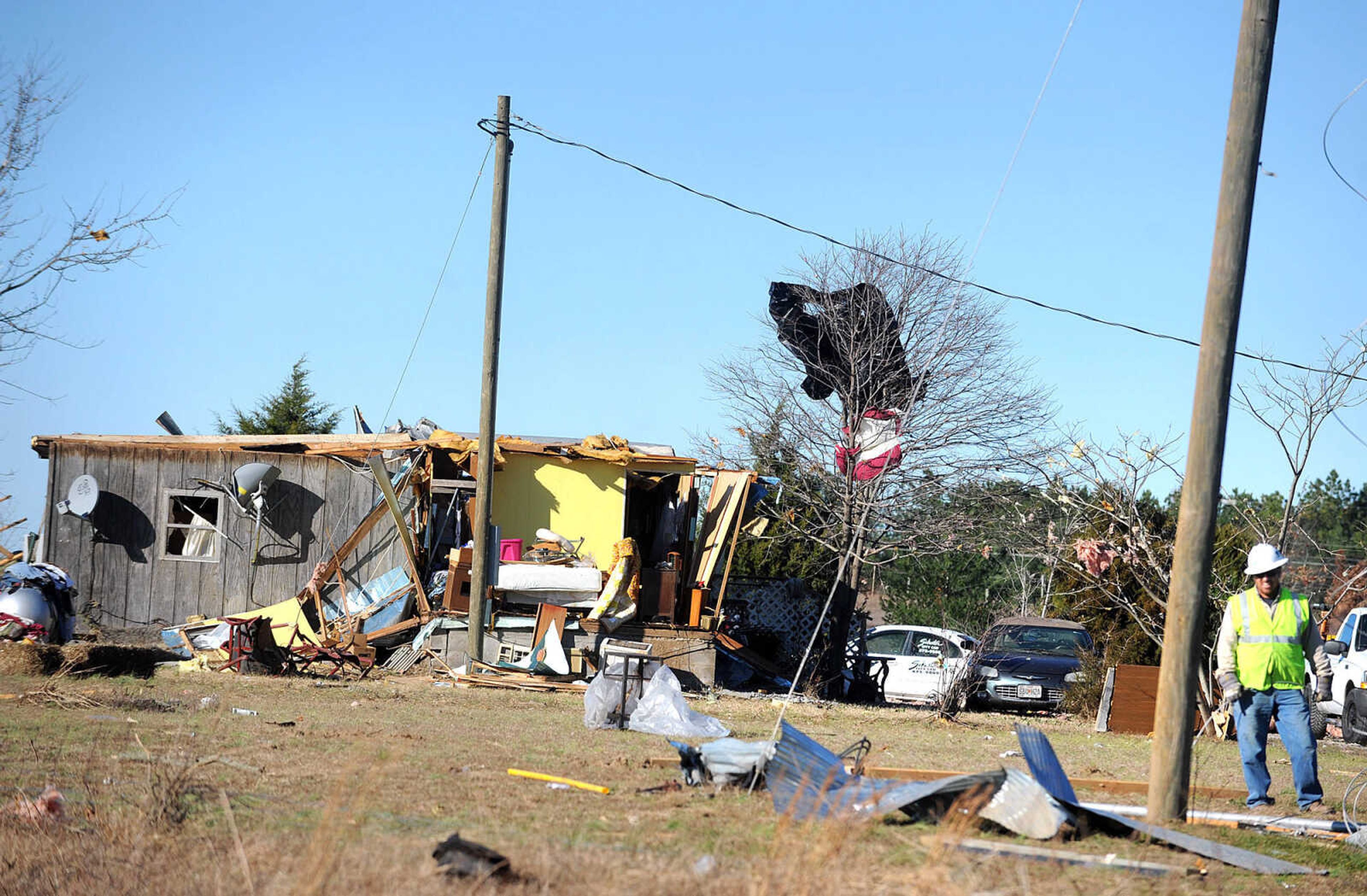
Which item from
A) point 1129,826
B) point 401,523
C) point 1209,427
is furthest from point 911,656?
point 1129,826

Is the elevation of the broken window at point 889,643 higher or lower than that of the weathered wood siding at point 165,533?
lower

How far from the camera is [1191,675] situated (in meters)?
Result: 6.62

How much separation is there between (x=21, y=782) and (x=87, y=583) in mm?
14115

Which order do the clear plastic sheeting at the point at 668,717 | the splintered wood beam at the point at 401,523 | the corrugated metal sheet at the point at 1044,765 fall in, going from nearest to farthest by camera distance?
the corrugated metal sheet at the point at 1044,765
the clear plastic sheeting at the point at 668,717
the splintered wood beam at the point at 401,523

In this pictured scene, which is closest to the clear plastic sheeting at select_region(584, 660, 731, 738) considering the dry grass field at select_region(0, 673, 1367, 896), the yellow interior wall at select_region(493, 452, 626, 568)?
the dry grass field at select_region(0, 673, 1367, 896)

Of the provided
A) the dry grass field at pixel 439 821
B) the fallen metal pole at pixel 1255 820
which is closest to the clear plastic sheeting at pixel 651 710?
the dry grass field at pixel 439 821

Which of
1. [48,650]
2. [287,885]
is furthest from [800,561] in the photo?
[287,885]

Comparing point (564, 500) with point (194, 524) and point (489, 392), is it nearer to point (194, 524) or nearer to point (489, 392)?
point (489, 392)

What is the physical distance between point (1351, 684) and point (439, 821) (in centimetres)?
1308

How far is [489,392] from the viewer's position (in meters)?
15.3

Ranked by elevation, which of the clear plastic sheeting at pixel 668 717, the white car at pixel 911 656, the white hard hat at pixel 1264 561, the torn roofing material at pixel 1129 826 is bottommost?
the white car at pixel 911 656

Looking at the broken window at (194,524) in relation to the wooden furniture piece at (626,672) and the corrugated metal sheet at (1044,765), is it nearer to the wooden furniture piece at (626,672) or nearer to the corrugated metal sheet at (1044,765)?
the wooden furniture piece at (626,672)

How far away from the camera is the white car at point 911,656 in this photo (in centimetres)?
1848

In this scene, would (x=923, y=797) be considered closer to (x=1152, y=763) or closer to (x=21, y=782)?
(x=1152, y=763)
